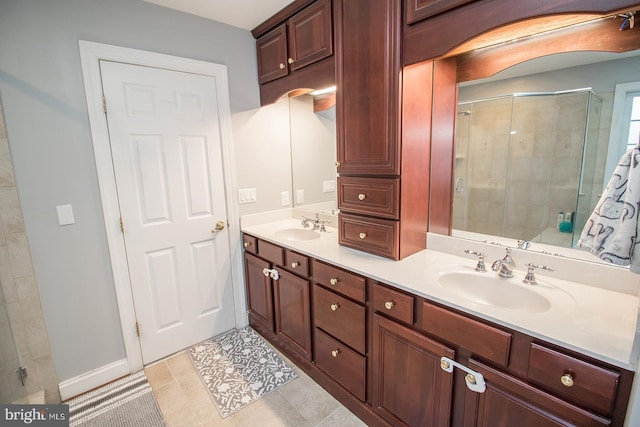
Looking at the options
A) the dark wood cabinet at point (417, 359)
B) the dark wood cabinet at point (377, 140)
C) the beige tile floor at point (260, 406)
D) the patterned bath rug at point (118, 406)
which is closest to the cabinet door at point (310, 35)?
the dark wood cabinet at point (377, 140)

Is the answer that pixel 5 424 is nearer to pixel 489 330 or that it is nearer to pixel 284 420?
pixel 284 420

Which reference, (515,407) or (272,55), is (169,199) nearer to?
(272,55)

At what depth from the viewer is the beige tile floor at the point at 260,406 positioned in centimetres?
164

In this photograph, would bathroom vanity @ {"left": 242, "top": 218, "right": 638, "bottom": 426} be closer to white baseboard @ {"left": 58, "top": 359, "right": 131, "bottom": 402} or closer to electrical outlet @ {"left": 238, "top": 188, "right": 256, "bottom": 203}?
electrical outlet @ {"left": 238, "top": 188, "right": 256, "bottom": 203}

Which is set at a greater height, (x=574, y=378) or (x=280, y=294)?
(x=574, y=378)

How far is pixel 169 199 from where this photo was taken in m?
2.10

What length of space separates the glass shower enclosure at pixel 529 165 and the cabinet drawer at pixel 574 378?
645mm

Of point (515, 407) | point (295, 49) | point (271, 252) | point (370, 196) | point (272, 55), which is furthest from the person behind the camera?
point (272, 55)

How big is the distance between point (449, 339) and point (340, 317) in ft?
2.01

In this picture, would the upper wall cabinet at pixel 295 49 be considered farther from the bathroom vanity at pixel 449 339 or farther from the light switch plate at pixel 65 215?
the light switch plate at pixel 65 215

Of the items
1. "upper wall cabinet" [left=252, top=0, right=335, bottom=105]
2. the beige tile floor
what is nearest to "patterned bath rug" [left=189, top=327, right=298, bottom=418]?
the beige tile floor


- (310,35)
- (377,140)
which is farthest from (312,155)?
(377,140)

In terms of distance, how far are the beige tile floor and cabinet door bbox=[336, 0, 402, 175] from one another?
1365mm

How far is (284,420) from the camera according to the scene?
165 cm
